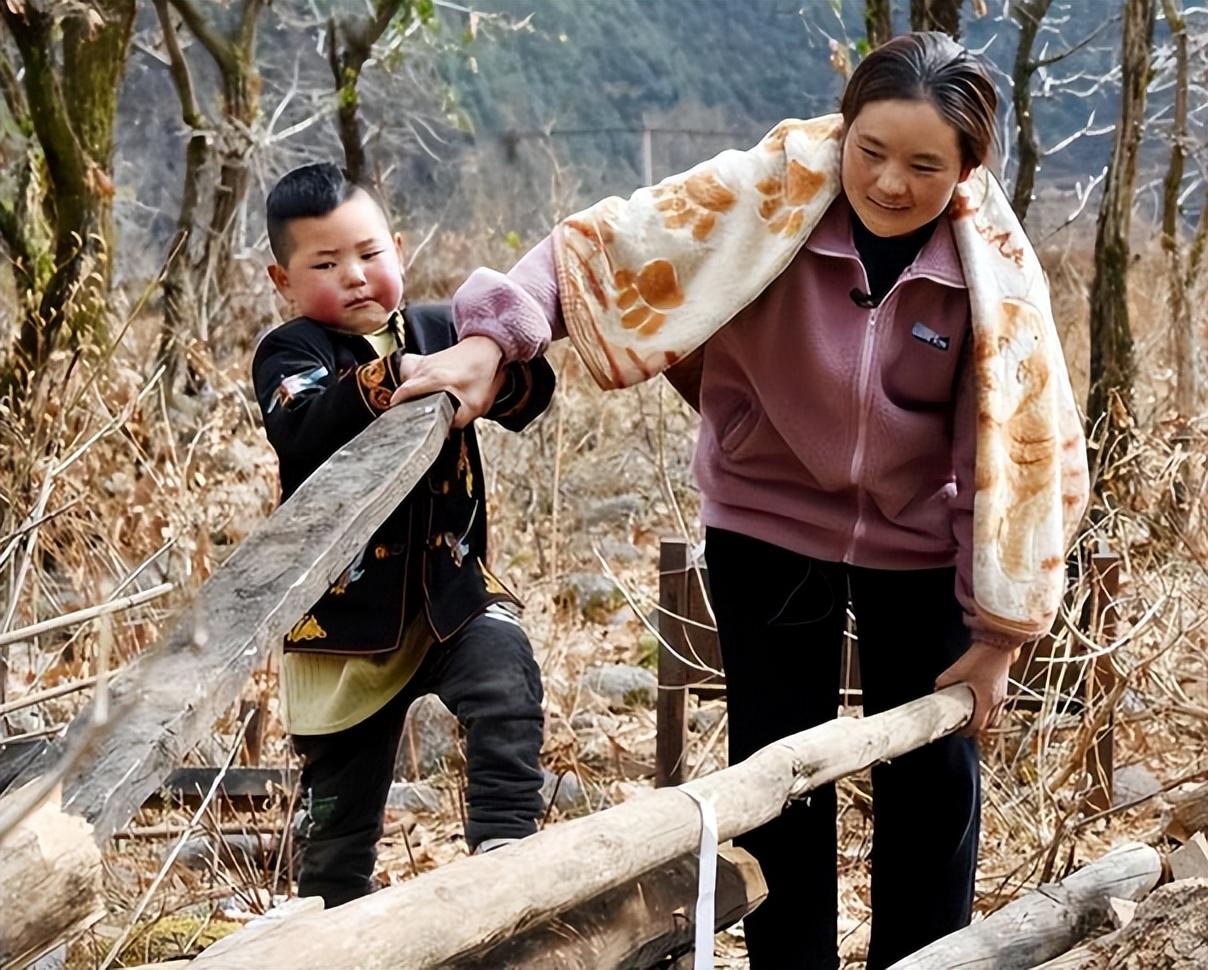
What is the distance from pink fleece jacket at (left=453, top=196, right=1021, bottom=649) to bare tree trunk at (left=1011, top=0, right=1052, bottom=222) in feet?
17.5

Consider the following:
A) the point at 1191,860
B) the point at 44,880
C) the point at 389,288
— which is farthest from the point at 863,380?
the point at 44,880

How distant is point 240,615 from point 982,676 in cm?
136

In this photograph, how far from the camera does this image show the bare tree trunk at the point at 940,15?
19.4ft

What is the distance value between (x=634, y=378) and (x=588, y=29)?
77.4 feet

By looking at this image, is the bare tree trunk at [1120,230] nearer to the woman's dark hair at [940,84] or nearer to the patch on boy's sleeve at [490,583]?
the woman's dark hair at [940,84]

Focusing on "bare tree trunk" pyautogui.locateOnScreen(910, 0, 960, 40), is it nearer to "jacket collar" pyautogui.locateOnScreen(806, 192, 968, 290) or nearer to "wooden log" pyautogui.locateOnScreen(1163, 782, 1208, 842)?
"wooden log" pyautogui.locateOnScreen(1163, 782, 1208, 842)

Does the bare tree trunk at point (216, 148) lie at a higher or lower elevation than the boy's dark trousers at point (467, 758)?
higher

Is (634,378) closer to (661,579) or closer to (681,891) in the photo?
(681,891)

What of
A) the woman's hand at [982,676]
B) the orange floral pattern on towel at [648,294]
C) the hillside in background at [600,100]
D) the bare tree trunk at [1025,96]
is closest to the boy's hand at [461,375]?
the orange floral pattern on towel at [648,294]

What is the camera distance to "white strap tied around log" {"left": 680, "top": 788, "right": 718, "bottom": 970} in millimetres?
1970

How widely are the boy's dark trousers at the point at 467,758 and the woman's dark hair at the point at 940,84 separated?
38.2 inches

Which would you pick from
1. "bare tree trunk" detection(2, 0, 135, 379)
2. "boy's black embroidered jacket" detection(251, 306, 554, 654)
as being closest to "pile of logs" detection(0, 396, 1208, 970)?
"boy's black embroidered jacket" detection(251, 306, 554, 654)

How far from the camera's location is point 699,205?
254 cm

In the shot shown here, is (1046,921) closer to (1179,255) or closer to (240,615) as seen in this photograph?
(240,615)
